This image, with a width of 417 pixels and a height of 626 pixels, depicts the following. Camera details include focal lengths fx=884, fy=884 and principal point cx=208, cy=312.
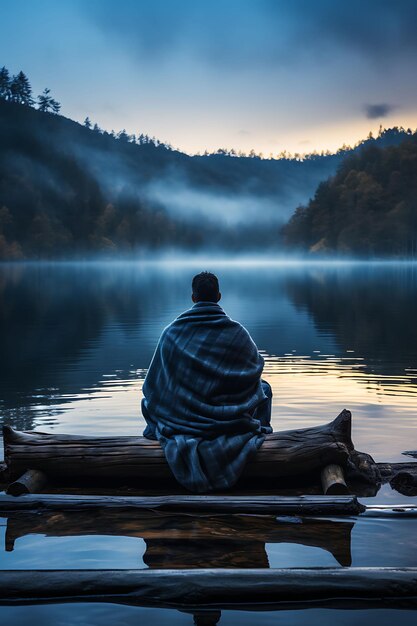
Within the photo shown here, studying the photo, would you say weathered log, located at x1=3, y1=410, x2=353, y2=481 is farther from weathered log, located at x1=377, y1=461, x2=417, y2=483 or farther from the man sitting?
weathered log, located at x1=377, y1=461, x2=417, y2=483

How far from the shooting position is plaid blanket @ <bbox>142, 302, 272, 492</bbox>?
755 centimetres

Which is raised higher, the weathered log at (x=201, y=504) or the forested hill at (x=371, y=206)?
the forested hill at (x=371, y=206)

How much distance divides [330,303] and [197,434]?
37.6m

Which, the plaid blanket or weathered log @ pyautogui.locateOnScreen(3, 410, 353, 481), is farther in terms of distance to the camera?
weathered log @ pyautogui.locateOnScreen(3, 410, 353, 481)

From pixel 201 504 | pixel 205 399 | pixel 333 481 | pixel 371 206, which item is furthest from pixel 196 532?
pixel 371 206

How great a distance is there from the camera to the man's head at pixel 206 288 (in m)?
8.11

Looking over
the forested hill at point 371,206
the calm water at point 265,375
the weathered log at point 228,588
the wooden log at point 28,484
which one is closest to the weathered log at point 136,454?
the wooden log at point 28,484

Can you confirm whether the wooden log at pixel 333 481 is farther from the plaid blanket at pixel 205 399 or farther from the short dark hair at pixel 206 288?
the short dark hair at pixel 206 288

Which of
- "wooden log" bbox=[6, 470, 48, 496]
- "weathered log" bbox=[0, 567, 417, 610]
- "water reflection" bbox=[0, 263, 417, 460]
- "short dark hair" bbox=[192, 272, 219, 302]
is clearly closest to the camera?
"weathered log" bbox=[0, 567, 417, 610]

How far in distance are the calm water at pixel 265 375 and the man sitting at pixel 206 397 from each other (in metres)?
0.82

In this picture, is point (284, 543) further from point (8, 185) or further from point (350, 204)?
point (8, 185)

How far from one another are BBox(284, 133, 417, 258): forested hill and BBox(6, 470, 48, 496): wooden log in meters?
159

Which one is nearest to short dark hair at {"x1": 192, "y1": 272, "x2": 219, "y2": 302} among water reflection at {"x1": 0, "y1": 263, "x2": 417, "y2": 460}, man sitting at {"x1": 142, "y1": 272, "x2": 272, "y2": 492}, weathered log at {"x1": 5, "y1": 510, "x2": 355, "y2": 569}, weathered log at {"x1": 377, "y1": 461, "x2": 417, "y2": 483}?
man sitting at {"x1": 142, "y1": 272, "x2": 272, "y2": 492}

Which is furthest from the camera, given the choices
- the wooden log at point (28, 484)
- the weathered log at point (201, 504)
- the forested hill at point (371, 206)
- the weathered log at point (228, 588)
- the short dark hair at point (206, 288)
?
the forested hill at point (371, 206)
